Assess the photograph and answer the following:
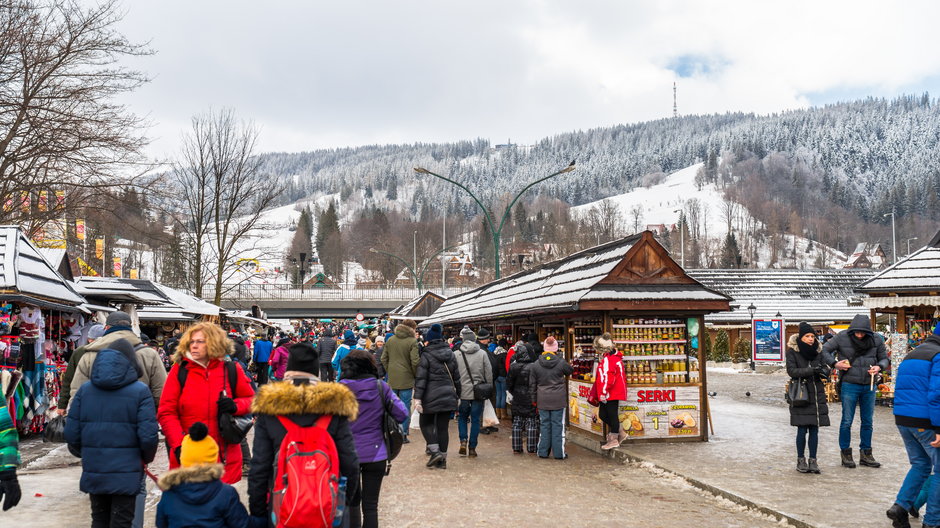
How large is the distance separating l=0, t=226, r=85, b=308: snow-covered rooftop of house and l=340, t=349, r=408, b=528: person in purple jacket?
8.18 metres

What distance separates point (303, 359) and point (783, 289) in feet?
174

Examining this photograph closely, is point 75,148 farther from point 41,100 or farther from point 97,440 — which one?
point 97,440

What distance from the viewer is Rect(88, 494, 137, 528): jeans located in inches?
231

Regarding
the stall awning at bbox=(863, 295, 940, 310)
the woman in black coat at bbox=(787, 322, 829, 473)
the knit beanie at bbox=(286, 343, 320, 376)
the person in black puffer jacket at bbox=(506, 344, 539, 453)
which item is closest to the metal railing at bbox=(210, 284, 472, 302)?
the stall awning at bbox=(863, 295, 940, 310)

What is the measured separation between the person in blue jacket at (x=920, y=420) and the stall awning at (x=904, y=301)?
1288 centimetres

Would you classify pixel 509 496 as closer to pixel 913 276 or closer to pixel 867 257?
pixel 913 276

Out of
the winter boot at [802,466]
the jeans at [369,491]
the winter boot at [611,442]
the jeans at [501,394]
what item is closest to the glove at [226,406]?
the jeans at [369,491]

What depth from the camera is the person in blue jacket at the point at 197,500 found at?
4906mm

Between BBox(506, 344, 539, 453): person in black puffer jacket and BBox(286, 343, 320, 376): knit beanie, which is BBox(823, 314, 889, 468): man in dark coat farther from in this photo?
BBox(286, 343, 320, 376): knit beanie

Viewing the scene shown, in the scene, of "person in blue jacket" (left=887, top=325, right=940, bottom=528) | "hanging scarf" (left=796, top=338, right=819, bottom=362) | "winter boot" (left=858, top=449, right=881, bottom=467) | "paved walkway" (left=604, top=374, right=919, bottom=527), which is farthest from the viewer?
"winter boot" (left=858, top=449, right=881, bottom=467)

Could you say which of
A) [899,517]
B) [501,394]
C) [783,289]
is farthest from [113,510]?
[783,289]

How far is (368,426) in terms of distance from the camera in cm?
664

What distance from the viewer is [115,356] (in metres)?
5.78

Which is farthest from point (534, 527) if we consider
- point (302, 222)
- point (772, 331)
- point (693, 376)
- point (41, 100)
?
point (302, 222)
